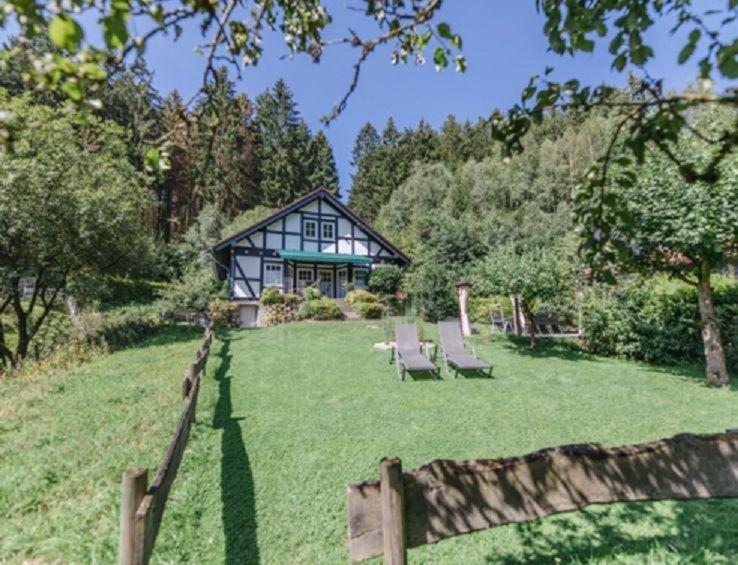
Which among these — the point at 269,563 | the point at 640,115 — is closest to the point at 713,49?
the point at 640,115

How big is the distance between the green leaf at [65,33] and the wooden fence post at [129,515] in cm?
209

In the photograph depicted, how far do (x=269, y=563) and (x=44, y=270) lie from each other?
1204 centimetres

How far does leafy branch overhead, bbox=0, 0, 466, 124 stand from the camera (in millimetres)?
956

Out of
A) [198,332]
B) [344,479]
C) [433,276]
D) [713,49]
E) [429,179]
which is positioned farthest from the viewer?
[429,179]

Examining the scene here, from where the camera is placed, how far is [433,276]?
16766 mm

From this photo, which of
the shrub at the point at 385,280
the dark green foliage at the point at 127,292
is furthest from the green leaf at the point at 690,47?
the dark green foliage at the point at 127,292

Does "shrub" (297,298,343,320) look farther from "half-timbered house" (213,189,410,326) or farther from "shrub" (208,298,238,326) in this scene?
"half-timbered house" (213,189,410,326)

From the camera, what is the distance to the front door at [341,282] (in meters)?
21.9

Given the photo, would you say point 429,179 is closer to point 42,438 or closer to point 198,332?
point 198,332

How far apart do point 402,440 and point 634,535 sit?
2446mm

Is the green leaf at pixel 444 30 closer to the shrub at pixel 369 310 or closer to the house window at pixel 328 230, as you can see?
the shrub at pixel 369 310

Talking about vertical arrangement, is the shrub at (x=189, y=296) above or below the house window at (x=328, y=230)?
below

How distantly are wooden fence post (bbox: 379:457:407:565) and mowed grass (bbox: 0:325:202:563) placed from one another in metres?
2.50

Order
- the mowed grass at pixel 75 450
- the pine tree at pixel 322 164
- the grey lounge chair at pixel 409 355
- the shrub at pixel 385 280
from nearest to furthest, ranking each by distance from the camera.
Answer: the mowed grass at pixel 75 450 → the grey lounge chair at pixel 409 355 → the shrub at pixel 385 280 → the pine tree at pixel 322 164
